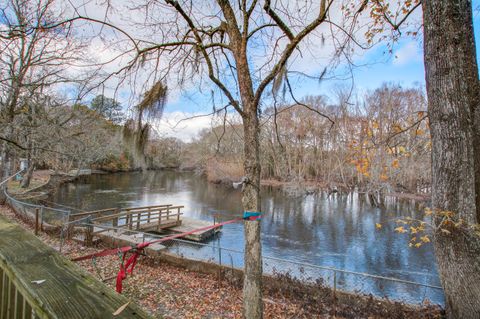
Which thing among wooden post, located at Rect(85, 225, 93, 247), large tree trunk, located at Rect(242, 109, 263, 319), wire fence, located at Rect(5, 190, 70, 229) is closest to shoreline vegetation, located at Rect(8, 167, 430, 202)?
wire fence, located at Rect(5, 190, 70, 229)

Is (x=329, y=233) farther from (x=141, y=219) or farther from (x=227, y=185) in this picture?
(x=227, y=185)

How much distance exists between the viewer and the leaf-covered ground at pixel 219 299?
511cm

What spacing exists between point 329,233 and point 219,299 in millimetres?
10321

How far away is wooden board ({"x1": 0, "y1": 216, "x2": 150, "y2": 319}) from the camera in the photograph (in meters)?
0.74

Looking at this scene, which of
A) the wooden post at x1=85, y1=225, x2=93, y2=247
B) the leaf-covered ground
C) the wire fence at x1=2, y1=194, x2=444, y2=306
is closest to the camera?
the leaf-covered ground

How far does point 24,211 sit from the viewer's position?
10883 millimetres

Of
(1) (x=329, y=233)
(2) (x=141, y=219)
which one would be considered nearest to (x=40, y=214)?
(2) (x=141, y=219)

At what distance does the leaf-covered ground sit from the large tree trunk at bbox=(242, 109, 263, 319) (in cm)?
211

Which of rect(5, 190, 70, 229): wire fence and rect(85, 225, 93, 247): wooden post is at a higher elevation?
rect(5, 190, 70, 229): wire fence

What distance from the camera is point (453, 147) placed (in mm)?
2375

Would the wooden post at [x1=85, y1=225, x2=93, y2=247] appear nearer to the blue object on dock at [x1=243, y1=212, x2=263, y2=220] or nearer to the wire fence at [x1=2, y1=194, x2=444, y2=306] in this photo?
the wire fence at [x1=2, y1=194, x2=444, y2=306]

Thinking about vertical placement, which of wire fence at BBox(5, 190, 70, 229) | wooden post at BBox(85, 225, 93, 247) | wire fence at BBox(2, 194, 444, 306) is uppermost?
wire fence at BBox(5, 190, 70, 229)

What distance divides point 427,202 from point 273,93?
22.8m

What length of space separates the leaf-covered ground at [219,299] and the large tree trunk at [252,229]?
211cm
